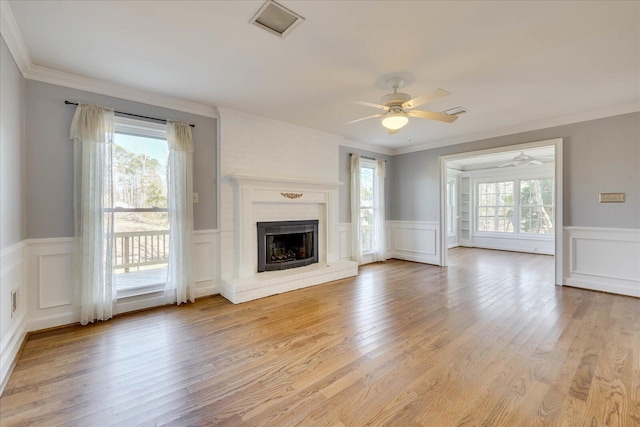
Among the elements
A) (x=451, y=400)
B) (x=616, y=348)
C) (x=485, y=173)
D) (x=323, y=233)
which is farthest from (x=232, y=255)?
(x=485, y=173)

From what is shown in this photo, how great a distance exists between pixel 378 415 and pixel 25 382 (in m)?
2.48

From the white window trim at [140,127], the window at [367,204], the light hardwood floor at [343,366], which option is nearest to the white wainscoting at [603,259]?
the light hardwood floor at [343,366]

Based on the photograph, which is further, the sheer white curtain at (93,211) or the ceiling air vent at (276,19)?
the sheer white curtain at (93,211)

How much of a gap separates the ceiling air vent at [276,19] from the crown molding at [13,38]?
1.71m

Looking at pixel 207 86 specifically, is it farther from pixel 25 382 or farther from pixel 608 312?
Result: pixel 608 312

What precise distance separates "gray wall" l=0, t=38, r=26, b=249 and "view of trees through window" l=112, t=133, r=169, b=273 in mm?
767

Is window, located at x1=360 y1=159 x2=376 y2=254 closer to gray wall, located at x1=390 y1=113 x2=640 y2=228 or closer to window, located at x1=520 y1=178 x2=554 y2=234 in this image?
gray wall, located at x1=390 y1=113 x2=640 y2=228

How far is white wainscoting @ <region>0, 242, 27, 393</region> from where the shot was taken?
207 cm

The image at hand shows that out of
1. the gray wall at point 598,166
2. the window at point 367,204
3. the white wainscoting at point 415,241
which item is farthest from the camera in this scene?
the window at point 367,204

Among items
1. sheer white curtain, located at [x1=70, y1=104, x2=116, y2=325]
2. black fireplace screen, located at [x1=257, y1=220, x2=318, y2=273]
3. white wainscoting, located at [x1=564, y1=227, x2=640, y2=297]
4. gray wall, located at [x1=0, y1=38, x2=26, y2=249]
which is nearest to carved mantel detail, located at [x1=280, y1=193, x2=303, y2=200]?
black fireplace screen, located at [x1=257, y1=220, x2=318, y2=273]

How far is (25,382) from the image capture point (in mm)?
1985

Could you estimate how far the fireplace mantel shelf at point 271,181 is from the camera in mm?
3951

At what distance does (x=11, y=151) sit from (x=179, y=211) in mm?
1545

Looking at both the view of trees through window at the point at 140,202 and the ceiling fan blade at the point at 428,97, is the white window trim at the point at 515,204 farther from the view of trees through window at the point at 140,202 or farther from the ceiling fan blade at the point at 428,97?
the view of trees through window at the point at 140,202
